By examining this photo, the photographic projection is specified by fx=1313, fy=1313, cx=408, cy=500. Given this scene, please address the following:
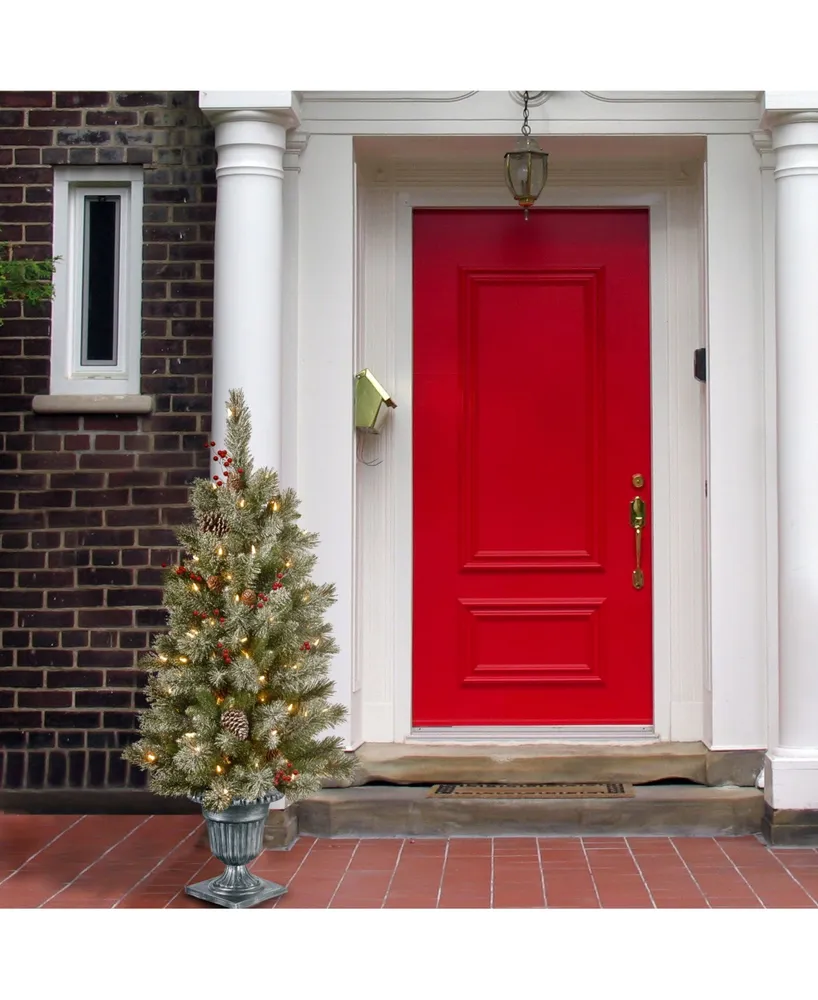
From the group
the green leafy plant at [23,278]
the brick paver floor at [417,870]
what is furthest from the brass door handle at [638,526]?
the green leafy plant at [23,278]

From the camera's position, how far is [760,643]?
6.04 meters

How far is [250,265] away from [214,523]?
1449mm

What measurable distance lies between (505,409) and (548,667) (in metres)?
1.31

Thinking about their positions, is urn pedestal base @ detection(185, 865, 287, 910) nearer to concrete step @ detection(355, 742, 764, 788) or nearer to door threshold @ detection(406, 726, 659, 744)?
concrete step @ detection(355, 742, 764, 788)

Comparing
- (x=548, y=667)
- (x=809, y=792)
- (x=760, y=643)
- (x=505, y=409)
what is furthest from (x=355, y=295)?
(x=809, y=792)

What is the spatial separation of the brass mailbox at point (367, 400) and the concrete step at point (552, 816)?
1768mm

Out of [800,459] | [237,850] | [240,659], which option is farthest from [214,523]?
[800,459]

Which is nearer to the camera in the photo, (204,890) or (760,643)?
(204,890)

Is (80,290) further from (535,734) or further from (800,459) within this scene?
(800,459)

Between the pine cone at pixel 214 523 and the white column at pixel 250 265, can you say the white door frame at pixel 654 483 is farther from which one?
the pine cone at pixel 214 523

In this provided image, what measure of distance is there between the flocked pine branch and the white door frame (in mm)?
1532

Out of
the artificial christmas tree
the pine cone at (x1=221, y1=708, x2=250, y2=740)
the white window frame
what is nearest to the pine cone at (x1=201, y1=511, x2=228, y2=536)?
the artificial christmas tree

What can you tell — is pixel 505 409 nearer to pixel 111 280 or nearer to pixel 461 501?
pixel 461 501

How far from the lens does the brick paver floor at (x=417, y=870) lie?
4.98 m
